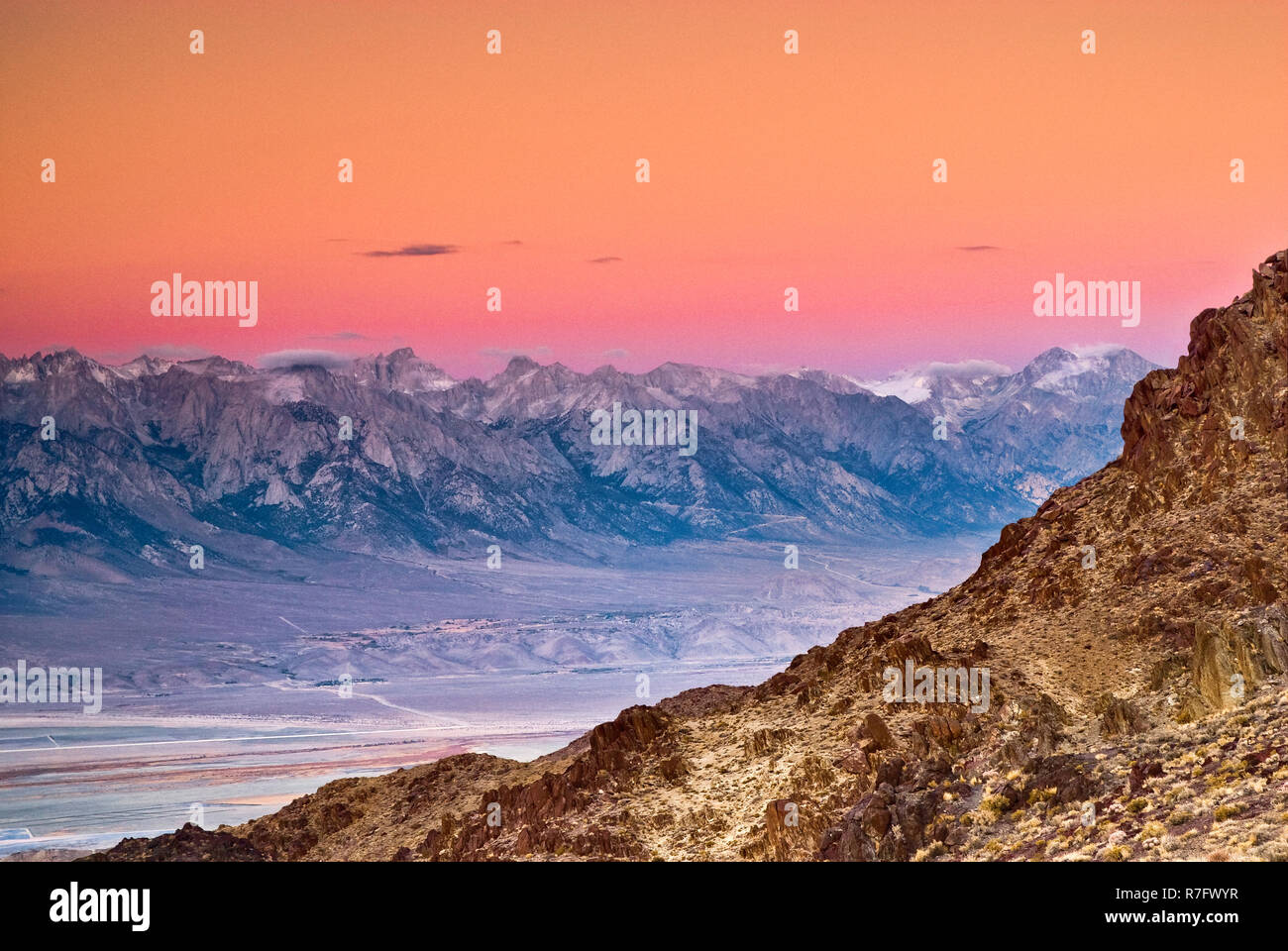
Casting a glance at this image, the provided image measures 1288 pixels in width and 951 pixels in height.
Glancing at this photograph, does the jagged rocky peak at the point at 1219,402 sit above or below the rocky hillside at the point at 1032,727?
above

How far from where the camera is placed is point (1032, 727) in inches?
2201

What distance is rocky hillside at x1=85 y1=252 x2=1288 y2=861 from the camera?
5022 centimetres

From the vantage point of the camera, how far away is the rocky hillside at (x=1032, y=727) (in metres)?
50.2

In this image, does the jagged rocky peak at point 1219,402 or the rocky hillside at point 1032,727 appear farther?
the jagged rocky peak at point 1219,402

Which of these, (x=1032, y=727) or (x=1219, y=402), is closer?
(x=1032, y=727)

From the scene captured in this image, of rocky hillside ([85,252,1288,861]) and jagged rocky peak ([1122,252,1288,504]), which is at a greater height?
jagged rocky peak ([1122,252,1288,504])

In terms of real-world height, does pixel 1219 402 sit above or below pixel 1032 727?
above

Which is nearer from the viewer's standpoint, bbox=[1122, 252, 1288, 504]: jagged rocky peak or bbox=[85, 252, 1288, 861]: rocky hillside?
bbox=[85, 252, 1288, 861]: rocky hillside
